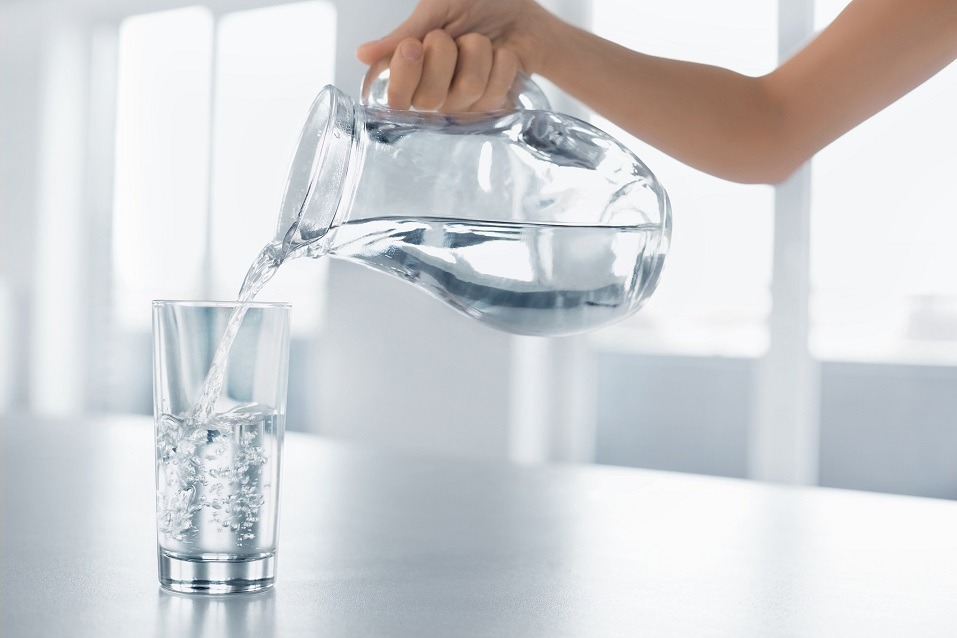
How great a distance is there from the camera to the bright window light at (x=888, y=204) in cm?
337

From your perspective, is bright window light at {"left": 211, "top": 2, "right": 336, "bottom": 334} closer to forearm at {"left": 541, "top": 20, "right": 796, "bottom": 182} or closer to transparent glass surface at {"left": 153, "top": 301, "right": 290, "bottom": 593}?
forearm at {"left": 541, "top": 20, "right": 796, "bottom": 182}

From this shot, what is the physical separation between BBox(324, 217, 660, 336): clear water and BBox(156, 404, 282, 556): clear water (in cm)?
11

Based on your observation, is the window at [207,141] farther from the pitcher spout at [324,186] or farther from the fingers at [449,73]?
the pitcher spout at [324,186]

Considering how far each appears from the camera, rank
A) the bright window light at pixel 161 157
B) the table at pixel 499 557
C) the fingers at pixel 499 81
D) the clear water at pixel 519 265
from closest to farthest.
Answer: the table at pixel 499 557 → the clear water at pixel 519 265 → the fingers at pixel 499 81 → the bright window light at pixel 161 157

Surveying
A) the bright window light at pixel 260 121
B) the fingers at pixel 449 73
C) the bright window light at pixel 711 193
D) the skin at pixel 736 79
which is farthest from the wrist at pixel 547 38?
the bright window light at pixel 260 121

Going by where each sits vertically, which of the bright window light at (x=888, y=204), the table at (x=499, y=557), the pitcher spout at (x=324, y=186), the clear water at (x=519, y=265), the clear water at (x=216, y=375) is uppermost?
the bright window light at (x=888, y=204)

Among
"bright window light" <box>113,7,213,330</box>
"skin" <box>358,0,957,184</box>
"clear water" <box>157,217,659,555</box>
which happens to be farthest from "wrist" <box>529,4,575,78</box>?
"bright window light" <box>113,7,213,330</box>

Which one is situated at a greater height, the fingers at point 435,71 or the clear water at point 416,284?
the fingers at point 435,71

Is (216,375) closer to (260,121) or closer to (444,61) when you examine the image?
(444,61)

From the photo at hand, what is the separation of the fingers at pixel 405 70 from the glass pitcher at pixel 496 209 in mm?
48

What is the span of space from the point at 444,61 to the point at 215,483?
0.99 feet

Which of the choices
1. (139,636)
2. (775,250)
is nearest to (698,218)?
(775,250)

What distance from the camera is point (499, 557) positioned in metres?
0.60

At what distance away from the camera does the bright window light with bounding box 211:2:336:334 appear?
4.29m
